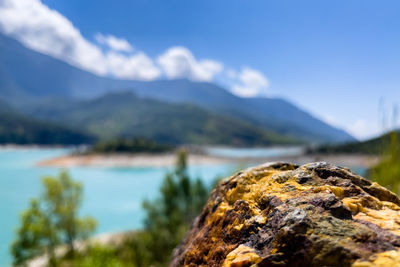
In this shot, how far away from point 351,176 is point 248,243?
4.41 ft

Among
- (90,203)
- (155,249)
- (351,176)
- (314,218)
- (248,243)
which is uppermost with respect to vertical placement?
(351,176)

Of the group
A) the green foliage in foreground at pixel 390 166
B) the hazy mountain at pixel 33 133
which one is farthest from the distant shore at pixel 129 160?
the green foliage in foreground at pixel 390 166

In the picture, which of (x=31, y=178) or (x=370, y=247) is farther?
(x=31, y=178)

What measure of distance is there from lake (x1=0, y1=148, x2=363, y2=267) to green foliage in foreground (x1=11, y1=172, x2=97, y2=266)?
13.4 ft

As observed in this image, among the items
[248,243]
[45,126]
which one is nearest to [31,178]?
[248,243]

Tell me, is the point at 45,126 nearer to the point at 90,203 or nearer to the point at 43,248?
the point at 90,203

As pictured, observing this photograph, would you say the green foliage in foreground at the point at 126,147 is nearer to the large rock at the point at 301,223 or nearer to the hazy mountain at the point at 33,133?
the hazy mountain at the point at 33,133

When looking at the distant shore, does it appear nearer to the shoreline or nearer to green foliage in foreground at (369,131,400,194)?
the shoreline

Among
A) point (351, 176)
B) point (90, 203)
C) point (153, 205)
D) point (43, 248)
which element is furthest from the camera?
point (90, 203)

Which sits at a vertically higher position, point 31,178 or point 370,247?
point 370,247

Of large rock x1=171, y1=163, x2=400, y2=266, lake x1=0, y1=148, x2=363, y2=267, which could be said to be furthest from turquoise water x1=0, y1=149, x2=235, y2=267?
large rock x1=171, y1=163, x2=400, y2=266

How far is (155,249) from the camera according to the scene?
71.7 feet

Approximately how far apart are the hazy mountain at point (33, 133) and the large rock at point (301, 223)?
17742 cm

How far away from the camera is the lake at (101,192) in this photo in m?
40.0
